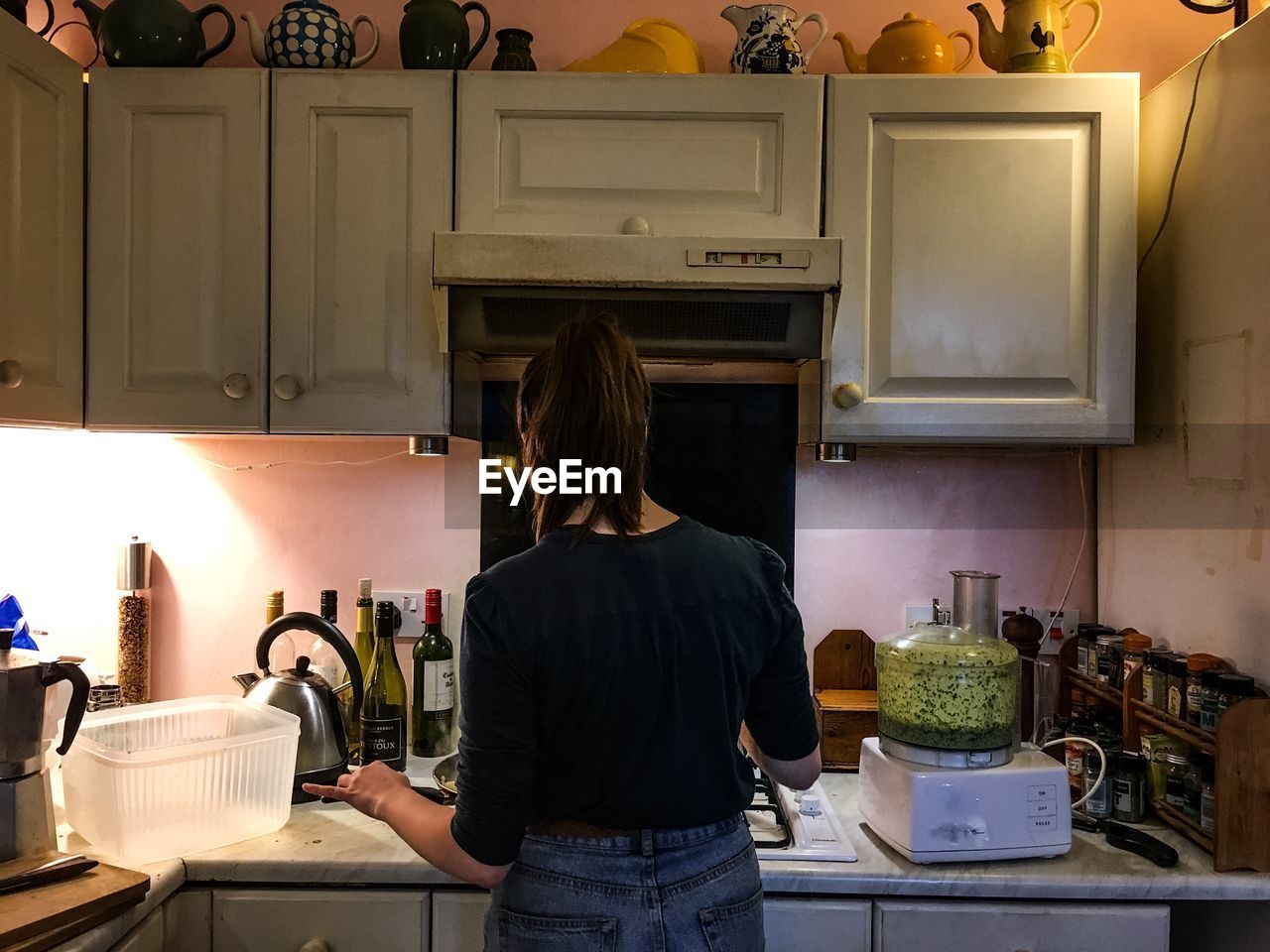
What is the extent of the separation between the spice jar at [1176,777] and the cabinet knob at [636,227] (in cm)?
125

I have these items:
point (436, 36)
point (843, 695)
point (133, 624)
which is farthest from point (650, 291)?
point (133, 624)

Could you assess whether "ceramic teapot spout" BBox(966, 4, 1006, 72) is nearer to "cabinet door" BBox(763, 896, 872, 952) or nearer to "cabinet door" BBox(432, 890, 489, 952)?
Answer: "cabinet door" BBox(763, 896, 872, 952)

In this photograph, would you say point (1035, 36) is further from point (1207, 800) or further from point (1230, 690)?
point (1207, 800)

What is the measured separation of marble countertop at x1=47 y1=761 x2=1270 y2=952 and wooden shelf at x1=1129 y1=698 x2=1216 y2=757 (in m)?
0.17

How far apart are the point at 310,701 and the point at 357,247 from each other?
82 centimetres

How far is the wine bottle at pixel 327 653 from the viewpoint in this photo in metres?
1.84

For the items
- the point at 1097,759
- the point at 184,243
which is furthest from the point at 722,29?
the point at 1097,759

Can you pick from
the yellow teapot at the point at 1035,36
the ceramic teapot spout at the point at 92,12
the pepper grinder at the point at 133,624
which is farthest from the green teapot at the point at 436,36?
the pepper grinder at the point at 133,624

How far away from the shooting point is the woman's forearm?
1063 mm

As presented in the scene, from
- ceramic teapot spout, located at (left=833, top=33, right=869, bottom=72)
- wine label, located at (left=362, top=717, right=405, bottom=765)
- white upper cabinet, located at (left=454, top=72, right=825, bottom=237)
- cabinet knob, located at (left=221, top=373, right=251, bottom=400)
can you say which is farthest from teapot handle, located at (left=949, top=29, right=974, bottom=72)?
wine label, located at (left=362, top=717, right=405, bottom=765)

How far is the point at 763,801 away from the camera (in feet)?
5.35

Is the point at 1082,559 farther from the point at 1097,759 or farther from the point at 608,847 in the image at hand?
the point at 608,847

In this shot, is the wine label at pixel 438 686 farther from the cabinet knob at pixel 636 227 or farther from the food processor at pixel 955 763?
the cabinet knob at pixel 636 227

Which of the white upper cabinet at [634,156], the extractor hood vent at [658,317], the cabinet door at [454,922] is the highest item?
the white upper cabinet at [634,156]
